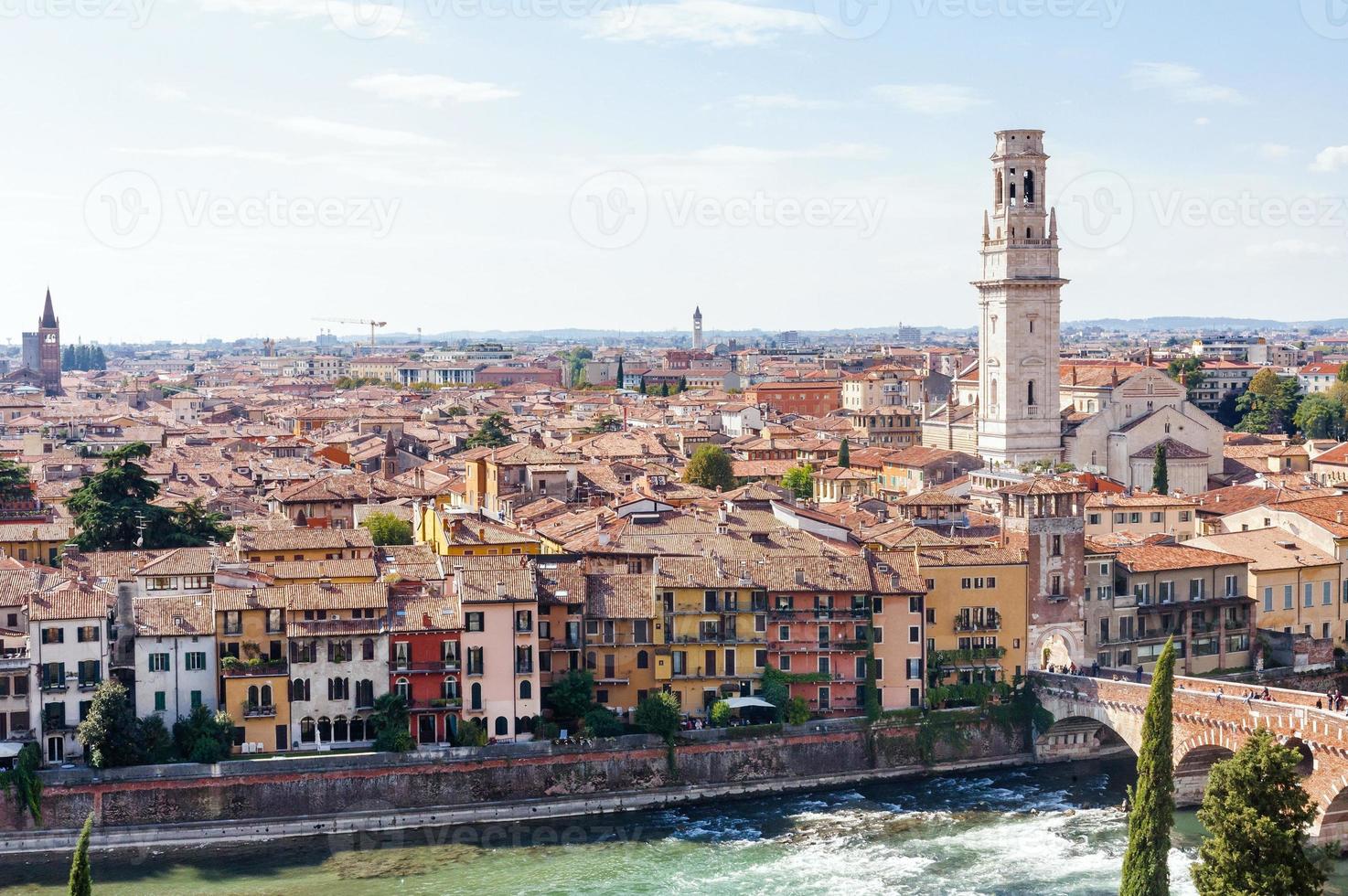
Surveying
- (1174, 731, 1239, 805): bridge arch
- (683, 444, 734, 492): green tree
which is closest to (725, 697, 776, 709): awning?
(1174, 731, 1239, 805): bridge arch

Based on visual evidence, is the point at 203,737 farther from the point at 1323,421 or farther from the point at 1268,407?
the point at 1268,407

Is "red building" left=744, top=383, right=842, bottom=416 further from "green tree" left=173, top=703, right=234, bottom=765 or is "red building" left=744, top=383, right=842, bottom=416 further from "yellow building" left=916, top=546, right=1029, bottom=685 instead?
"green tree" left=173, top=703, right=234, bottom=765

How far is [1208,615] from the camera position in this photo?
4353 centimetres

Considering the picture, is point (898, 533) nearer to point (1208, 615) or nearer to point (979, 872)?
point (1208, 615)

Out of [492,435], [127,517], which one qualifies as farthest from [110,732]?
[492,435]

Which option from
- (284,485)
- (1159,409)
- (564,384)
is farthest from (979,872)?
(564,384)

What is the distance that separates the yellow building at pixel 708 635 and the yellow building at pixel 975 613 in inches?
161

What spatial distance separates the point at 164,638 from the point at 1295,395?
79.5 metres

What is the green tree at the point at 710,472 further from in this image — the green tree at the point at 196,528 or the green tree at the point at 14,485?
the green tree at the point at 14,485

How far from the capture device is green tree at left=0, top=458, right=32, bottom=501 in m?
57.8

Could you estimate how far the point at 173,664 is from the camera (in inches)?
1389

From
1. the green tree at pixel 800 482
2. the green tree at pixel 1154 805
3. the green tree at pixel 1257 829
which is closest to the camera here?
the green tree at pixel 1257 829

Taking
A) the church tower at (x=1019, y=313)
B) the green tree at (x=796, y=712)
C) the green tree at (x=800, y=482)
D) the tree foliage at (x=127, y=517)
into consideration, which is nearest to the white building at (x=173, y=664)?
the green tree at (x=796, y=712)

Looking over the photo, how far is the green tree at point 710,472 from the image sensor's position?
65.7m
